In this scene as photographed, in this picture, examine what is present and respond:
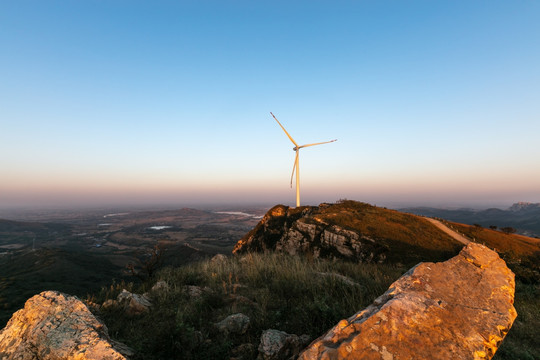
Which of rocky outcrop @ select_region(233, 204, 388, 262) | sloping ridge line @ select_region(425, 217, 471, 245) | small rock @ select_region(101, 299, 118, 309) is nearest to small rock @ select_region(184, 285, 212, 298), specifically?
small rock @ select_region(101, 299, 118, 309)

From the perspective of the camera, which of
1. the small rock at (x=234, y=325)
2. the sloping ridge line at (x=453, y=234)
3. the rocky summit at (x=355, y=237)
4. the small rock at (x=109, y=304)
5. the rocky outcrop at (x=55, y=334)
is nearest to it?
the rocky outcrop at (x=55, y=334)

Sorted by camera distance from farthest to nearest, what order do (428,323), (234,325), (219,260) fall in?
1. (219,260)
2. (234,325)
3. (428,323)

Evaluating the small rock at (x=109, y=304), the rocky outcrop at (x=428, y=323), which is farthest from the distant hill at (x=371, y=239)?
the small rock at (x=109, y=304)

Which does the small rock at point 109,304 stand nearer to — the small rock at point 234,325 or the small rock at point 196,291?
the small rock at point 196,291

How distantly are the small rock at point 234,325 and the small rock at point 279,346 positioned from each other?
0.99 meters

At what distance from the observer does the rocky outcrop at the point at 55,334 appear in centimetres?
349

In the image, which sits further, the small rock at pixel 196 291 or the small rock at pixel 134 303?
the small rock at pixel 196 291

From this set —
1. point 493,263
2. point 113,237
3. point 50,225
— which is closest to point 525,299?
point 493,263

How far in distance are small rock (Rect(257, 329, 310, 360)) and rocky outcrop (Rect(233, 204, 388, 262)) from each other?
1225 cm

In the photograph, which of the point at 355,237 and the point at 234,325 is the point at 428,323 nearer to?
the point at 234,325

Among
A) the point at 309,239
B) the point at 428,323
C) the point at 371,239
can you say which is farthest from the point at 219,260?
the point at 428,323

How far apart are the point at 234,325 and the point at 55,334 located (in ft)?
10.6

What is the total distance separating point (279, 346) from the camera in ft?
13.2

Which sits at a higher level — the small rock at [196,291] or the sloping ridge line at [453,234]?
the small rock at [196,291]
